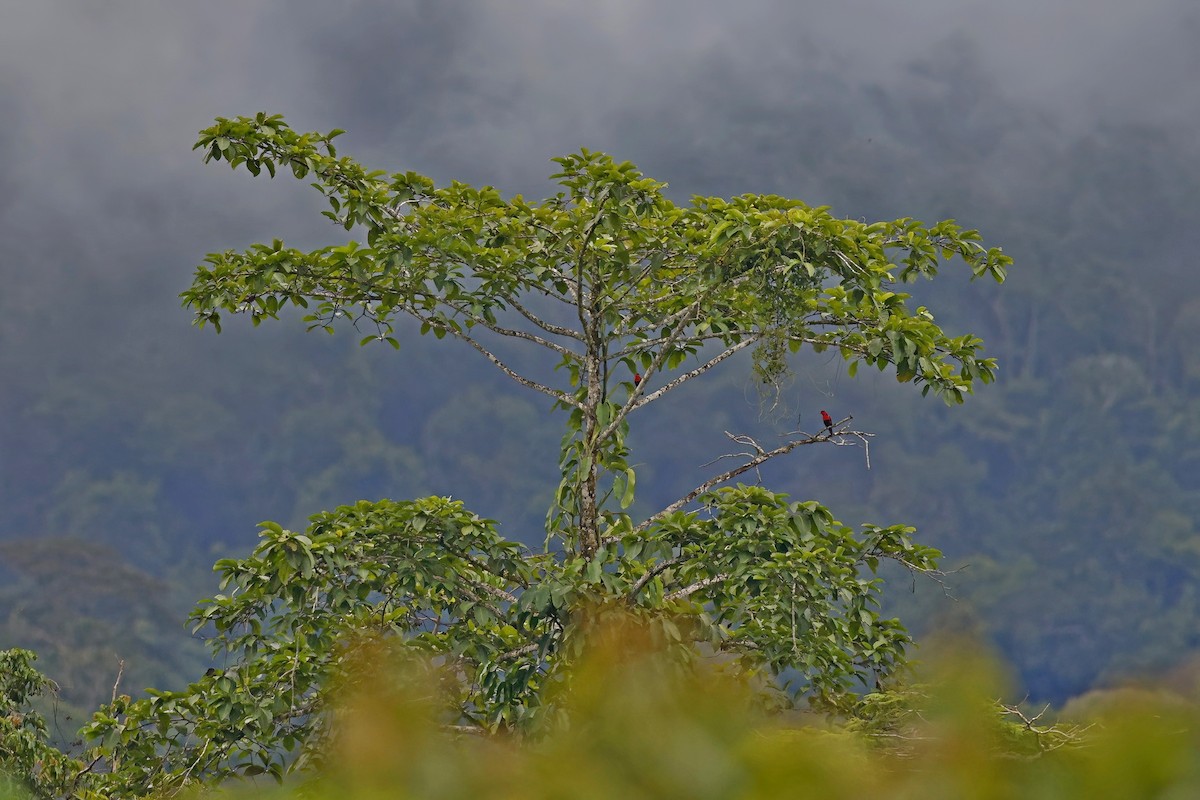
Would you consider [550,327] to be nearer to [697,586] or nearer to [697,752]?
[697,586]

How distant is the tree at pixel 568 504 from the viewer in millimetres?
5160

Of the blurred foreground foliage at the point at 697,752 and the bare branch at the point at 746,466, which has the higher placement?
the bare branch at the point at 746,466

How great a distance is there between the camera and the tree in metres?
5.16

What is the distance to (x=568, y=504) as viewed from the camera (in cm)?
563

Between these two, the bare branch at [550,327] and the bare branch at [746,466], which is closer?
the bare branch at [746,466]

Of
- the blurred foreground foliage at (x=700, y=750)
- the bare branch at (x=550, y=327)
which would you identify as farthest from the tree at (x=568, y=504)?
the blurred foreground foliage at (x=700, y=750)

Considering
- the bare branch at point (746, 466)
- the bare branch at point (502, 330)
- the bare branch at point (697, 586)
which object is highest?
the bare branch at point (502, 330)

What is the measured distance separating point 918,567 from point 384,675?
498cm

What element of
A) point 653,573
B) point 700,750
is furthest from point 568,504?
point 700,750

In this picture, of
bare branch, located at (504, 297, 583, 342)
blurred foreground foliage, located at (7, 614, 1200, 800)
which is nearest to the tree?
bare branch, located at (504, 297, 583, 342)

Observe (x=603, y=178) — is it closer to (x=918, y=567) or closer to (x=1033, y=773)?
(x=918, y=567)

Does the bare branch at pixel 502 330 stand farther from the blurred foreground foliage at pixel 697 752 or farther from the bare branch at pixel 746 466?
the blurred foreground foliage at pixel 697 752

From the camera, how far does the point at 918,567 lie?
18.5ft

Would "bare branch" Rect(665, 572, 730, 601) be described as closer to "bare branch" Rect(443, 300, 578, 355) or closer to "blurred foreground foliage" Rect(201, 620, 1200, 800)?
"bare branch" Rect(443, 300, 578, 355)
